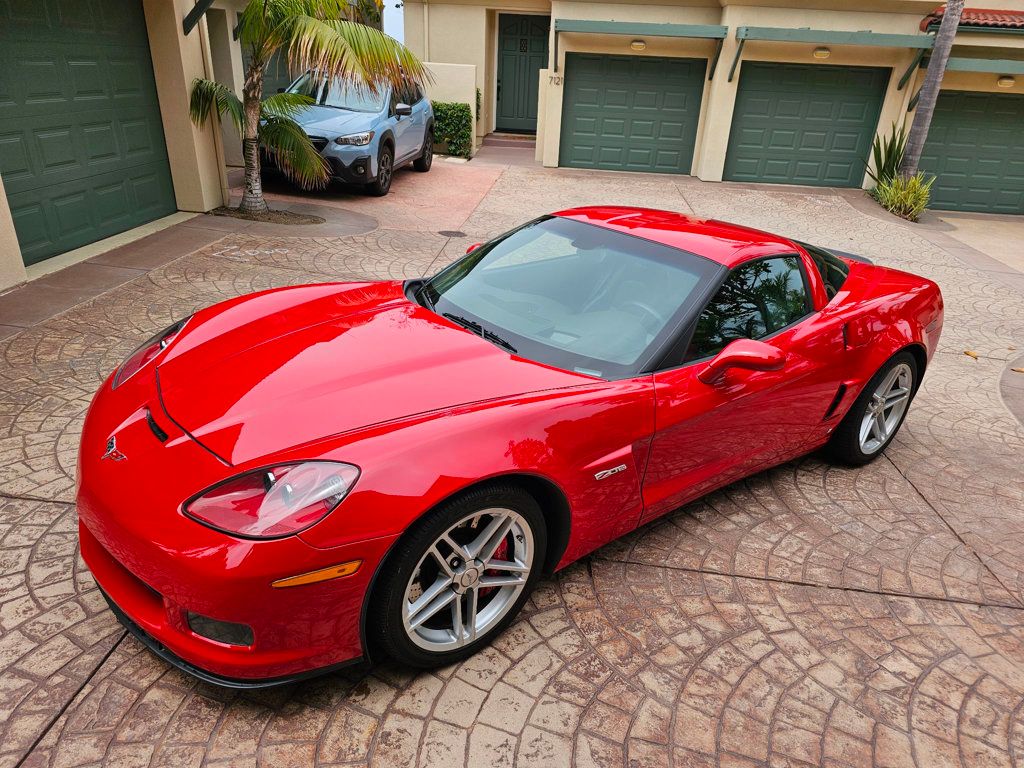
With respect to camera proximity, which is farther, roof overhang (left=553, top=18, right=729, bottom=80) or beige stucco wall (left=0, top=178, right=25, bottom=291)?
roof overhang (left=553, top=18, right=729, bottom=80)

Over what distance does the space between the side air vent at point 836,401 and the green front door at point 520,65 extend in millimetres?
16759

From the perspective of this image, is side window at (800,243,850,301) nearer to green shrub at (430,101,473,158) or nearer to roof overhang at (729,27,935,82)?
roof overhang at (729,27,935,82)

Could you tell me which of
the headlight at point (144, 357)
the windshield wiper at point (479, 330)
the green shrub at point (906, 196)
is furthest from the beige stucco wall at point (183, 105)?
the green shrub at point (906, 196)

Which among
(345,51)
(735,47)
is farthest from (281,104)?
(735,47)

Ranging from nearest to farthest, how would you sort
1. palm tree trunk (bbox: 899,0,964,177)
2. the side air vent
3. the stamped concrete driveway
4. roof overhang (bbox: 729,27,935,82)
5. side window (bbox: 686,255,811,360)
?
the stamped concrete driveway < side window (bbox: 686,255,811,360) < the side air vent < palm tree trunk (bbox: 899,0,964,177) < roof overhang (bbox: 729,27,935,82)

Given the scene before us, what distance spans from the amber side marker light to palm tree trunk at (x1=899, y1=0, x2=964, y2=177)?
1510cm

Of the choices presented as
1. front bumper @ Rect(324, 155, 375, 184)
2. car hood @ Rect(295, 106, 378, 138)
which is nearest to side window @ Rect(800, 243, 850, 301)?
front bumper @ Rect(324, 155, 375, 184)

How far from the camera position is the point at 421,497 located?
2.21m

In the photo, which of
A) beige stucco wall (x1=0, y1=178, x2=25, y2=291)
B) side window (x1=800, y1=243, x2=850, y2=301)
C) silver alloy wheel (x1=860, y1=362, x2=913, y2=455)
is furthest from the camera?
beige stucco wall (x1=0, y1=178, x2=25, y2=291)

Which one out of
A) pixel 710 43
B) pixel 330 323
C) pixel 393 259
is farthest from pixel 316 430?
pixel 710 43

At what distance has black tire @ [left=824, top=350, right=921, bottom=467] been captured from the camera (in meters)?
4.05

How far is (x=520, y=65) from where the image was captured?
19031 mm

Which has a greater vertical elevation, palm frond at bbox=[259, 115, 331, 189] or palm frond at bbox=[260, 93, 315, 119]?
palm frond at bbox=[260, 93, 315, 119]

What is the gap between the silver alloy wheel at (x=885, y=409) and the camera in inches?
165
